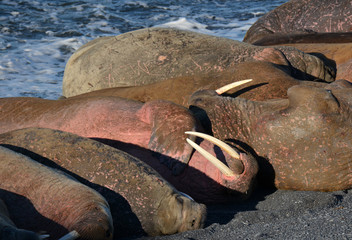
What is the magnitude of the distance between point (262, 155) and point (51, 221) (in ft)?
5.81

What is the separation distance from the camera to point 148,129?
4.25 meters

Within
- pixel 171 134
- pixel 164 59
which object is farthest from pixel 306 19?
pixel 171 134

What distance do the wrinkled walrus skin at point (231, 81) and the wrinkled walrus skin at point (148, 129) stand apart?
669mm

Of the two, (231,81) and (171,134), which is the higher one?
(171,134)

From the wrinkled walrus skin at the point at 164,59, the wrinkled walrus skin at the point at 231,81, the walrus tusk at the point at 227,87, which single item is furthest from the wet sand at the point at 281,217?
the wrinkled walrus skin at the point at 164,59

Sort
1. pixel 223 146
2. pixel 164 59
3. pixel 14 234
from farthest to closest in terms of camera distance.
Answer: pixel 164 59 < pixel 223 146 < pixel 14 234

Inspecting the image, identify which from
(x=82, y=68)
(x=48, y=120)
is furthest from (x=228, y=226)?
(x=82, y=68)

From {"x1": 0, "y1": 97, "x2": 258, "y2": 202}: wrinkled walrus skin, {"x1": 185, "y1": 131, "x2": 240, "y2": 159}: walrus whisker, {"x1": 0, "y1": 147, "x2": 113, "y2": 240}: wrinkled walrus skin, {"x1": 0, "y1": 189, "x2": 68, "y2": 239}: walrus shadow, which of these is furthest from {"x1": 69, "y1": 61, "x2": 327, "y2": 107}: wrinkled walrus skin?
{"x1": 0, "y1": 189, "x2": 68, "y2": 239}: walrus shadow

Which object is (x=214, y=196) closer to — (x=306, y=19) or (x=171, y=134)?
(x=171, y=134)

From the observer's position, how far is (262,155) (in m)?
4.07

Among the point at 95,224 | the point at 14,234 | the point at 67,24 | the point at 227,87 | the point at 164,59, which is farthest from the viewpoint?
the point at 67,24

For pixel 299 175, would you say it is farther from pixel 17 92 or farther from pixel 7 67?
pixel 7 67

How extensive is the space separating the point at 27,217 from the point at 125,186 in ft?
2.01

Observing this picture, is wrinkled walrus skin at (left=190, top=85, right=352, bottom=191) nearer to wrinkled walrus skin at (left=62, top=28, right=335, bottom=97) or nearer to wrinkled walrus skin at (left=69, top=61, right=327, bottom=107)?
wrinkled walrus skin at (left=69, top=61, right=327, bottom=107)
